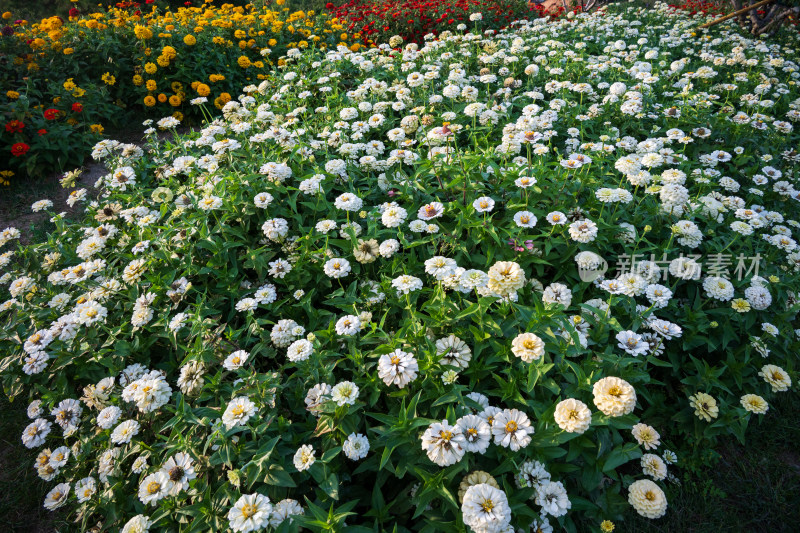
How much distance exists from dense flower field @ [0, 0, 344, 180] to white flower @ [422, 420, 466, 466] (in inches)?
198

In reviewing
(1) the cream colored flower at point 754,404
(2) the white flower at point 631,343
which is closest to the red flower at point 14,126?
(2) the white flower at point 631,343

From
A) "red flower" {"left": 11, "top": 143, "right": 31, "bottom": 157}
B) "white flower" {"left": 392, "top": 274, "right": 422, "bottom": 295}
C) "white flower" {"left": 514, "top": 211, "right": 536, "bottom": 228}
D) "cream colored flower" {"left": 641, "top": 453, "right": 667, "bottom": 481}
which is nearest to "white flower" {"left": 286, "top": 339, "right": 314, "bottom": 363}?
"white flower" {"left": 392, "top": 274, "right": 422, "bottom": 295}

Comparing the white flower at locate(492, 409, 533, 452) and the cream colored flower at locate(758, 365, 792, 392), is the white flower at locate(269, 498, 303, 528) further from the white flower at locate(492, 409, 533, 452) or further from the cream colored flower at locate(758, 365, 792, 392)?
the cream colored flower at locate(758, 365, 792, 392)

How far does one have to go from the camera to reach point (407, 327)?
2232 mm

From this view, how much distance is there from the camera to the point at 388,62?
17.2 feet

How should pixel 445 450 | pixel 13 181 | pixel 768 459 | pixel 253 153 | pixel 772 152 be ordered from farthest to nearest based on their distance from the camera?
1. pixel 13 181
2. pixel 772 152
3. pixel 253 153
4. pixel 768 459
5. pixel 445 450

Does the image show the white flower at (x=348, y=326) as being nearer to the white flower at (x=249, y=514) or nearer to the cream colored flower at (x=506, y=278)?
the cream colored flower at (x=506, y=278)

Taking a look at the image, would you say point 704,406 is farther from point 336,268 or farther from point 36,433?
point 36,433

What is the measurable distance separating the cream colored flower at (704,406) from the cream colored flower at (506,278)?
1223mm

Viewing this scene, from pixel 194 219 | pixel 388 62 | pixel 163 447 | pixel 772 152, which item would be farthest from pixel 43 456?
pixel 772 152

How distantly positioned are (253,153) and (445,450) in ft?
9.42

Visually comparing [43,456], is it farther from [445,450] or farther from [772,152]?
[772,152]

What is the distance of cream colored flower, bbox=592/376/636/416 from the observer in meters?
1.71

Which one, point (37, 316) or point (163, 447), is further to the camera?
point (37, 316)
